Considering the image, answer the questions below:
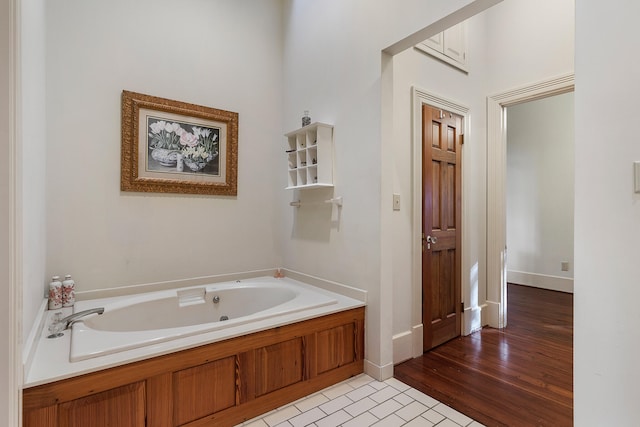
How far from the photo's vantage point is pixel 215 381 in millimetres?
1626

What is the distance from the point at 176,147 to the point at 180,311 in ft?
4.35

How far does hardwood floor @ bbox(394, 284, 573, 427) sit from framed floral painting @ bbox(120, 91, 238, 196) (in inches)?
86.9

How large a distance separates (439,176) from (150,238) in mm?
2447

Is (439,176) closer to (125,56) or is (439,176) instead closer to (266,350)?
(266,350)

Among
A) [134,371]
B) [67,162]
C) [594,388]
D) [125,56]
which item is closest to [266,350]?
[134,371]

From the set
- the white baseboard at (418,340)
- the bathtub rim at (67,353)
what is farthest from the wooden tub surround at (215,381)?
the white baseboard at (418,340)

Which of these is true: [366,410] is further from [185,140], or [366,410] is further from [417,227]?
[185,140]

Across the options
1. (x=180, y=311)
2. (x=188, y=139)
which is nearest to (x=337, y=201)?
(x=188, y=139)

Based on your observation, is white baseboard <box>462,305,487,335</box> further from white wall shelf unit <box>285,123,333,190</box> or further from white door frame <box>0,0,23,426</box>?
white door frame <box>0,0,23,426</box>

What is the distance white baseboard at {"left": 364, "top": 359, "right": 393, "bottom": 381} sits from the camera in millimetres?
2129

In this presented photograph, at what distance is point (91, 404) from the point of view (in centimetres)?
133

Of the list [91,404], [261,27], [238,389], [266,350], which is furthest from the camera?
[261,27]

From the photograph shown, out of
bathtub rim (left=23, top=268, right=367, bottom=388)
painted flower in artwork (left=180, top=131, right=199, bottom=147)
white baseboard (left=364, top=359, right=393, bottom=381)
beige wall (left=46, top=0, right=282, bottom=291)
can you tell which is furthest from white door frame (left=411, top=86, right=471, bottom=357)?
painted flower in artwork (left=180, top=131, right=199, bottom=147)

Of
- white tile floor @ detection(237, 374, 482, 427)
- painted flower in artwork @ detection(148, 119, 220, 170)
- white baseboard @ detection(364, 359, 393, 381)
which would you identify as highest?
painted flower in artwork @ detection(148, 119, 220, 170)
